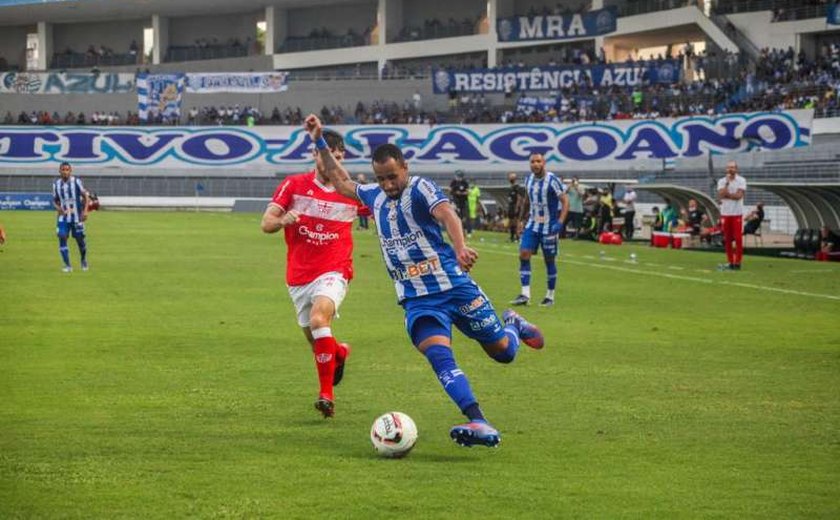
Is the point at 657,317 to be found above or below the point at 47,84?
below

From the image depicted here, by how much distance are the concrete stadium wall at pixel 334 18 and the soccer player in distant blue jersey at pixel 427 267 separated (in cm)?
8690

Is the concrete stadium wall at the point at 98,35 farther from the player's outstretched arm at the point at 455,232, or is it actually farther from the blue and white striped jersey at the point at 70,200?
the player's outstretched arm at the point at 455,232

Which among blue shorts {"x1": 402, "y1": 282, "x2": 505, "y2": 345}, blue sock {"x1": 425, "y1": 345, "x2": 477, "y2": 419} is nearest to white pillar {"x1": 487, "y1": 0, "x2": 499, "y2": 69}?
blue shorts {"x1": 402, "y1": 282, "x2": 505, "y2": 345}

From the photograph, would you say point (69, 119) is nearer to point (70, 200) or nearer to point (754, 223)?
point (754, 223)

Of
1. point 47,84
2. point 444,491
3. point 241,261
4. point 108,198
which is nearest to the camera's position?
point 444,491

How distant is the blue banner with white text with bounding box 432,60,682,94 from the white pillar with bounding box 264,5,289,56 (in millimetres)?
20147

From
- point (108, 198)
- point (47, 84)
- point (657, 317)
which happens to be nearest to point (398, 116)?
point (108, 198)

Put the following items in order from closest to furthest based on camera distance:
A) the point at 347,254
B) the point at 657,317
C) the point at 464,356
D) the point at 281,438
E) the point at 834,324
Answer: the point at 281,438 < the point at 347,254 < the point at 464,356 < the point at 834,324 < the point at 657,317

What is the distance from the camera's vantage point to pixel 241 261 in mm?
32250

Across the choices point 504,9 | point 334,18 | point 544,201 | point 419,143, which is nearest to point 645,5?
point 504,9

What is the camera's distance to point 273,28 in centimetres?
9431

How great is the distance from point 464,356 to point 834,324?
5843mm

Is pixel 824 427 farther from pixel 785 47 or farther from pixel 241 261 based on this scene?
pixel 785 47

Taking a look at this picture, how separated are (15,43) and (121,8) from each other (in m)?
11.0
